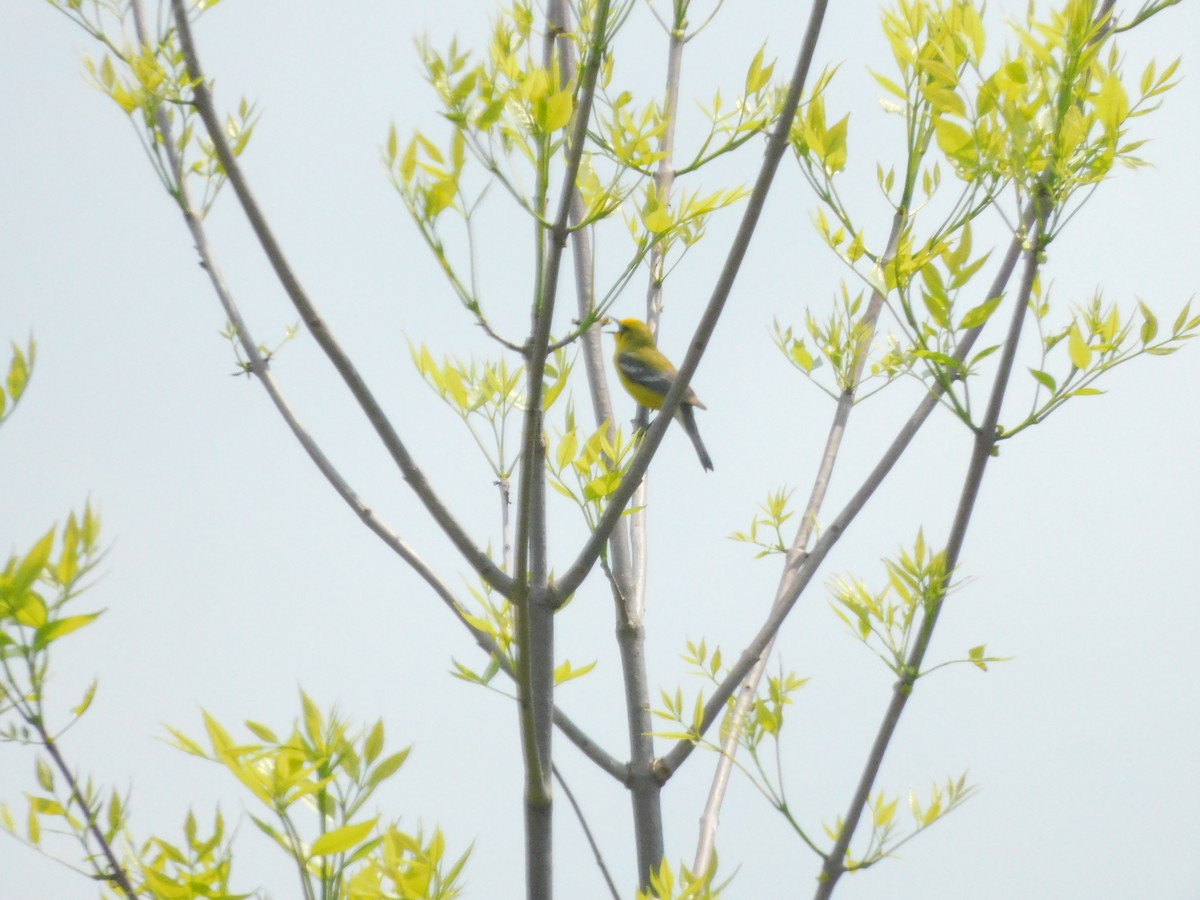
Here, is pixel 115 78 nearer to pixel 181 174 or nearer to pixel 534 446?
pixel 181 174

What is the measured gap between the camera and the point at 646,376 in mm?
5691

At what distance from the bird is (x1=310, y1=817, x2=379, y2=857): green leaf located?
445 cm

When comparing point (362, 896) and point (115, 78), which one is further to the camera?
point (115, 78)

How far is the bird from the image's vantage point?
18.1 feet

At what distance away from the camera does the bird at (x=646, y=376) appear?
553 cm

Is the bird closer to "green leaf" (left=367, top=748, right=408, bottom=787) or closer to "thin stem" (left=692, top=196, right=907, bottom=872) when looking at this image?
"thin stem" (left=692, top=196, right=907, bottom=872)

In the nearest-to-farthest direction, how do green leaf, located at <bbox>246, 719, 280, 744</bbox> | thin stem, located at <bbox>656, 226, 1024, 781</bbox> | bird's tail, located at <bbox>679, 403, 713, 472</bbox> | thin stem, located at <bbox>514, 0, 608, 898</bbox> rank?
green leaf, located at <bbox>246, 719, 280, 744</bbox>, thin stem, located at <bbox>514, 0, 608, 898</bbox>, thin stem, located at <bbox>656, 226, 1024, 781</bbox>, bird's tail, located at <bbox>679, 403, 713, 472</bbox>

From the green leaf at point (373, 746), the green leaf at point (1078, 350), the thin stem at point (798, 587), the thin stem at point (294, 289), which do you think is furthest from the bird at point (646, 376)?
the green leaf at point (373, 746)

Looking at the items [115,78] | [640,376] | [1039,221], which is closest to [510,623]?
[1039,221]

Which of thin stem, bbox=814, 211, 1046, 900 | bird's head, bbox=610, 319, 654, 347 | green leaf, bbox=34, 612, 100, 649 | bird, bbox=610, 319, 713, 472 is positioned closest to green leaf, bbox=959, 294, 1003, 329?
thin stem, bbox=814, 211, 1046, 900

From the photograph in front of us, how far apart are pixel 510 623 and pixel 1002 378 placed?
25.7 inches

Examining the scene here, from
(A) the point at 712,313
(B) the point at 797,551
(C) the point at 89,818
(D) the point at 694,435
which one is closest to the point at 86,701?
(C) the point at 89,818

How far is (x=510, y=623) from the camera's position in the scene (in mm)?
1439

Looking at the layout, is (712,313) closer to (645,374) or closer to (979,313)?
(979,313)
